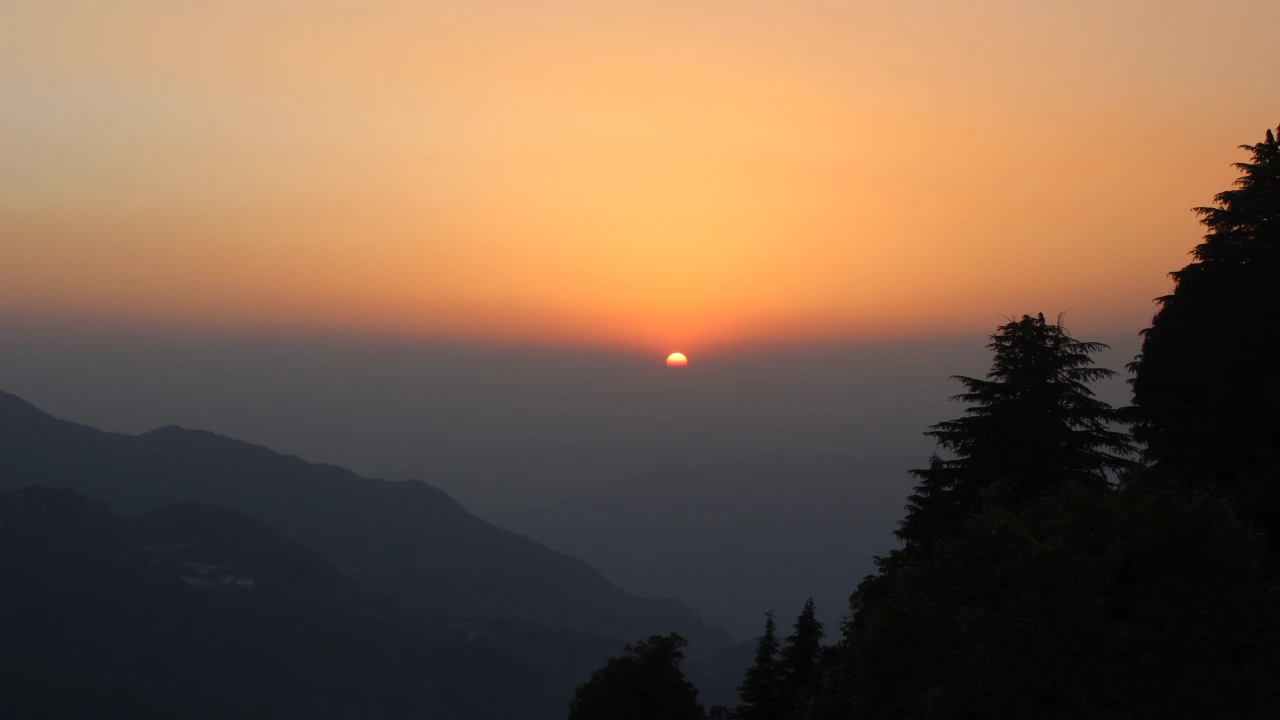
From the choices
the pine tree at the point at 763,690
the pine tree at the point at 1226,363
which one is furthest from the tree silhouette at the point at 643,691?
the pine tree at the point at 1226,363

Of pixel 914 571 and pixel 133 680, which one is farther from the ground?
pixel 914 571

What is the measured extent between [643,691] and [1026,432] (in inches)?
977

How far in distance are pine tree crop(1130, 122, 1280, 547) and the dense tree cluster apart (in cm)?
6

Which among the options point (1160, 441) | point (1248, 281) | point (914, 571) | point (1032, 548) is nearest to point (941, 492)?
point (1160, 441)

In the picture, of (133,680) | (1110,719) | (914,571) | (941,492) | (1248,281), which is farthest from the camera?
(133,680)

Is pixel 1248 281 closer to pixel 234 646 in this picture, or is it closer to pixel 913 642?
pixel 913 642

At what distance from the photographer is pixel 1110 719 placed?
51.6 ft

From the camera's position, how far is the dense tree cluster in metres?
16.5

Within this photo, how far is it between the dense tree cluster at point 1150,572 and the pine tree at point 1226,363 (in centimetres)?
6

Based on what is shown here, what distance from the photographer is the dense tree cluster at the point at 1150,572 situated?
54.2ft

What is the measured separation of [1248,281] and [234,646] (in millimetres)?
211575

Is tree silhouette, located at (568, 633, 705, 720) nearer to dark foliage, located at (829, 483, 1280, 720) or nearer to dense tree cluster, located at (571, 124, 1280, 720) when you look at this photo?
dense tree cluster, located at (571, 124, 1280, 720)

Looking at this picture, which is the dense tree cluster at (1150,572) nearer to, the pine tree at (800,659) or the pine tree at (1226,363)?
the pine tree at (1226,363)

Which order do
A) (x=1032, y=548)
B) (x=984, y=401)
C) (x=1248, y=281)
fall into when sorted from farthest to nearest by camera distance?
(x=984, y=401)
(x=1248, y=281)
(x=1032, y=548)
